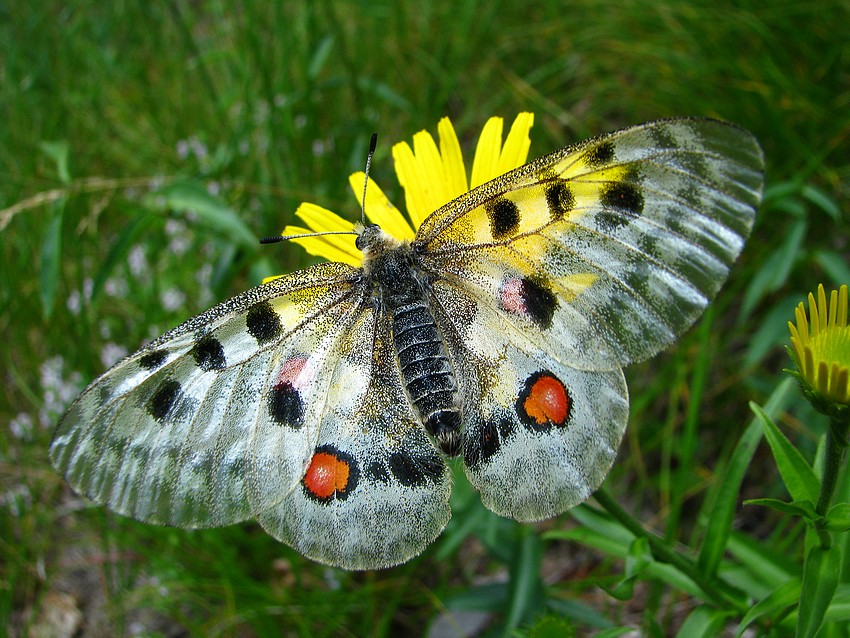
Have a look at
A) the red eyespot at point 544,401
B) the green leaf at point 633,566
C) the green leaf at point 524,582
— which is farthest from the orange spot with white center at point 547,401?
the green leaf at point 524,582

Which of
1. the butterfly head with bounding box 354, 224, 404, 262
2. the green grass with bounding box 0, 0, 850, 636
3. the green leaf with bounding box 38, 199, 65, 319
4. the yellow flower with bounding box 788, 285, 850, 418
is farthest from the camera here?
the green grass with bounding box 0, 0, 850, 636

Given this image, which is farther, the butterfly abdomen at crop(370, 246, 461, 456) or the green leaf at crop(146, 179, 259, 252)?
the green leaf at crop(146, 179, 259, 252)

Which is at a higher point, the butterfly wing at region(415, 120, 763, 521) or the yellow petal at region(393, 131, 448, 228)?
the yellow petal at region(393, 131, 448, 228)

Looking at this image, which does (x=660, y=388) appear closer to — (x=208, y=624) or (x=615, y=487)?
(x=615, y=487)

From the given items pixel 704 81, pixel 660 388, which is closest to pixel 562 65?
pixel 704 81

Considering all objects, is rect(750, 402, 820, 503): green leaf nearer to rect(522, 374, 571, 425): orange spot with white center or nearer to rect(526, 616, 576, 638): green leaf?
rect(522, 374, 571, 425): orange spot with white center

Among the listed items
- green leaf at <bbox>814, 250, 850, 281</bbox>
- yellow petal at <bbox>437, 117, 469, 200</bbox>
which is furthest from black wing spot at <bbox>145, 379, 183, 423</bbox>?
green leaf at <bbox>814, 250, 850, 281</bbox>

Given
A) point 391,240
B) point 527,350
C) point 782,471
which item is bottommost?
point 782,471
